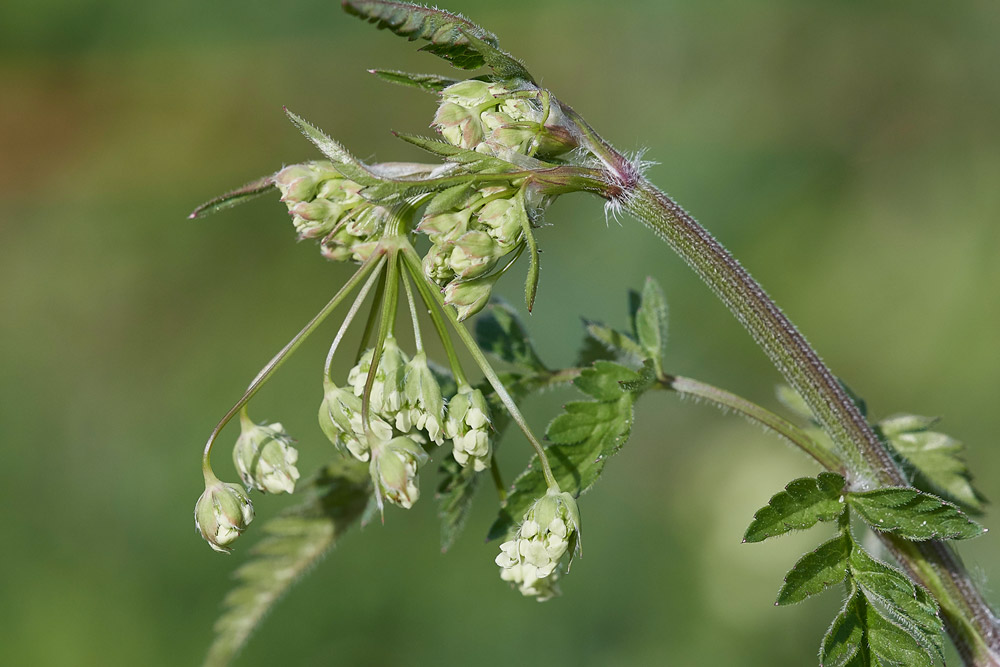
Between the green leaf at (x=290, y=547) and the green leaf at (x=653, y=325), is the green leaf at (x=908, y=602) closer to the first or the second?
the green leaf at (x=653, y=325)

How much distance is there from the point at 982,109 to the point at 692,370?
2.93 metres

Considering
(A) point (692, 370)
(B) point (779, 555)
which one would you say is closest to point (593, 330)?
(B) point (779, 555)

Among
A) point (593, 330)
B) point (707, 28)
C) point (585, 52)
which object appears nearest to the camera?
point (593, 330)

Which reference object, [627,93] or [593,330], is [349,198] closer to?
[593,330]

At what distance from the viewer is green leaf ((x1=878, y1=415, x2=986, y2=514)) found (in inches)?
88.0

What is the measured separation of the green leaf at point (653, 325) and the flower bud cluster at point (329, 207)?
2.51 ft

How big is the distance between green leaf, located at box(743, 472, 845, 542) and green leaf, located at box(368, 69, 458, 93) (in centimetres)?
109

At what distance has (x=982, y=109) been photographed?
648 centimetres

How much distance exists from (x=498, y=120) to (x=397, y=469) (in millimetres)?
730

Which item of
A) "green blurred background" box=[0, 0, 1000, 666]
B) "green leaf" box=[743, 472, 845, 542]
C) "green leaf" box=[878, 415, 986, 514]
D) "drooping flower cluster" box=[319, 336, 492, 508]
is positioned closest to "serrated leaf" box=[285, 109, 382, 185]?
"drooping flower cluster" box=[319, 336, 492, 508]

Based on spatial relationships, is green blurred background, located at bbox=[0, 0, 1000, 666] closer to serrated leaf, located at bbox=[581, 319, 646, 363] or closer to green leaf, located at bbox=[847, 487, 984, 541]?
serrated leaf, located at bbox=[581, 319, 646, 363]

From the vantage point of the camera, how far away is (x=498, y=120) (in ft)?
5.74

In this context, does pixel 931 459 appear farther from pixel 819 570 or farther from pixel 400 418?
pixel 400 418

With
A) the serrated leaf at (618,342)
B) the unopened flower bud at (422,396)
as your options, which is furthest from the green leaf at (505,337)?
the unopened flower bud at (422,396)
